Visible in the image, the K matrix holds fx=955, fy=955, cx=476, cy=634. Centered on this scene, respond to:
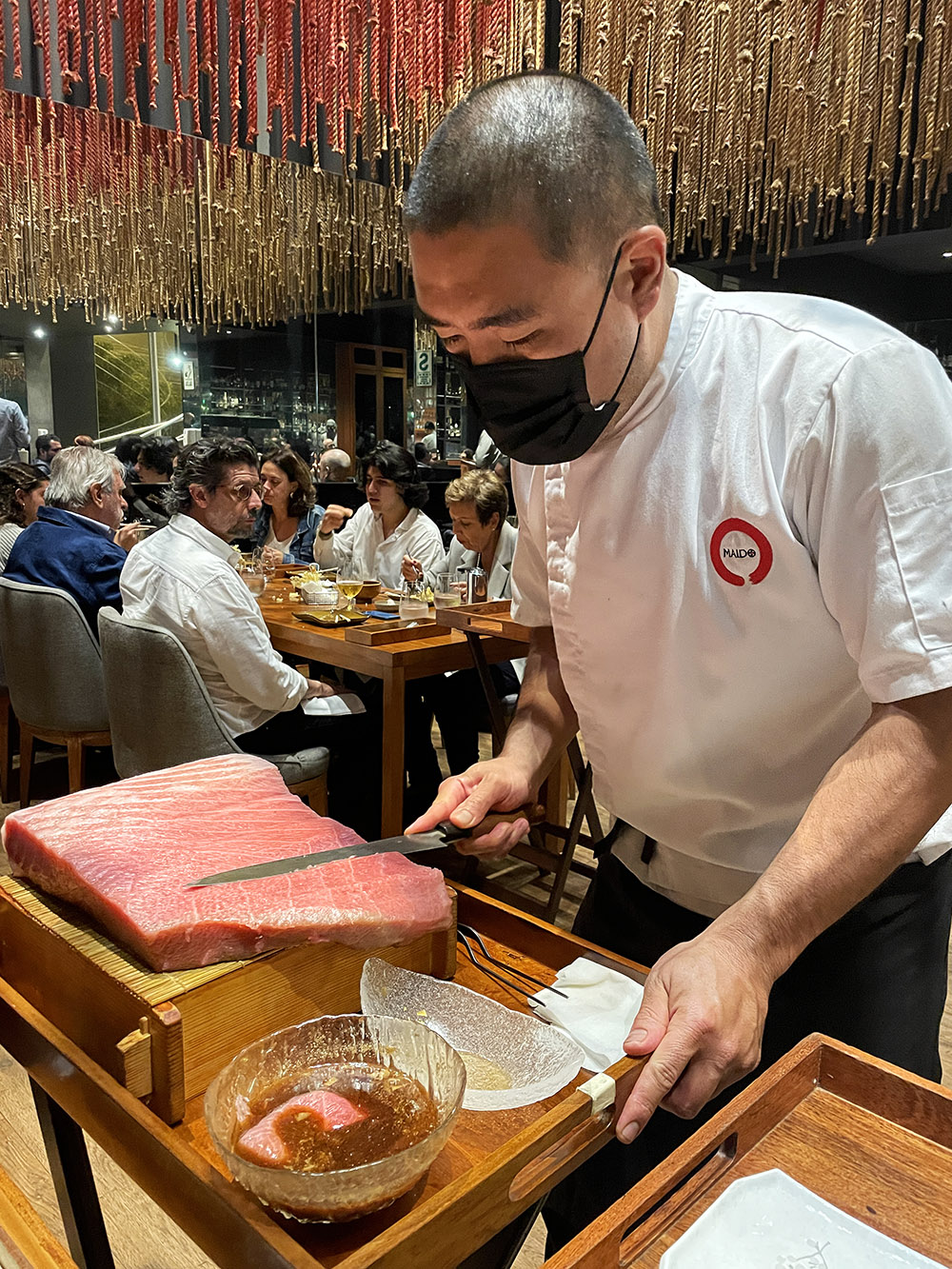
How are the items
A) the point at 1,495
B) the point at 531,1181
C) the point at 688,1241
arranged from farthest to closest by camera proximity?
the point at 1,495, the point at 531,1181, the point at 688,1241

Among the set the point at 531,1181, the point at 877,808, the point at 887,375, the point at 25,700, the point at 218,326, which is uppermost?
the point at 218,326

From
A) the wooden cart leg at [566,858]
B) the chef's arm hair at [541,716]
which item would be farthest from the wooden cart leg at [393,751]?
the chef's arm hair at [541,716]

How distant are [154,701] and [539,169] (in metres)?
2.18

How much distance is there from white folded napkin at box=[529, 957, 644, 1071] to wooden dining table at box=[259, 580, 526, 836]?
2.08m

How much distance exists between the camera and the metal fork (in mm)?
986

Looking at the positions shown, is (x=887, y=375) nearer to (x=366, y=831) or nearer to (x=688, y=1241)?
(x=688, y=1241)

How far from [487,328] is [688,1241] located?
2.58 ft

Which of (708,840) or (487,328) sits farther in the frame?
(708,840)

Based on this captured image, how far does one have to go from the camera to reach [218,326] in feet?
24.5

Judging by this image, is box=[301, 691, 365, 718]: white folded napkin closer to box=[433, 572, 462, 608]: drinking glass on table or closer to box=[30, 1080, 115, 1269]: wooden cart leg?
box=[433, 572, 462, 608]: drinking glass on table

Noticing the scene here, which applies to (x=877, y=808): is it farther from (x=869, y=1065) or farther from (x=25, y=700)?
(x=25, y=700)

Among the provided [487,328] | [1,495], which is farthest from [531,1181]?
[1,495]

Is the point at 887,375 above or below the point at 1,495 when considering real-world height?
above

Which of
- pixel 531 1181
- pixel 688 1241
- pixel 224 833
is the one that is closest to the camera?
pixel 688 1241
